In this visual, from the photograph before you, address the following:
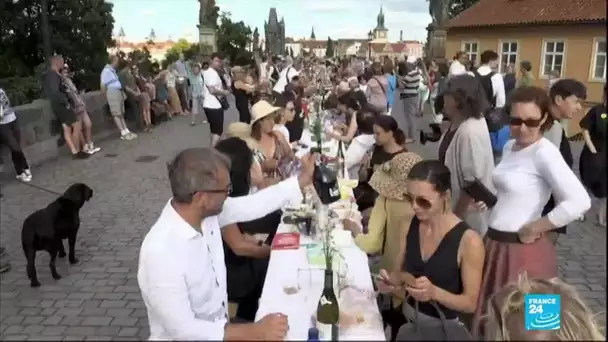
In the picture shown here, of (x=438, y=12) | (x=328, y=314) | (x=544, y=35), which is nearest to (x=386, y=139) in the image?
(x=328, y=314)

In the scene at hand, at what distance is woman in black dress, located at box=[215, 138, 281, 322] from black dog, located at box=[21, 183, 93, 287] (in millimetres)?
2122

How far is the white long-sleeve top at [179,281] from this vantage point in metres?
2.13

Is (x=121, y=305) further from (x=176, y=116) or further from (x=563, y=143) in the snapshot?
(x=176, y=116)

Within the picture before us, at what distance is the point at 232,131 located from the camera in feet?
17.6

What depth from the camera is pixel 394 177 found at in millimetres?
3312

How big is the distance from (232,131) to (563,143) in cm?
306

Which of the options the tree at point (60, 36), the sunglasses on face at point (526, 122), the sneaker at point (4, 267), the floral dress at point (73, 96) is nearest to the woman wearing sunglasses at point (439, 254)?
the sunglasses on face at point (526, 122)

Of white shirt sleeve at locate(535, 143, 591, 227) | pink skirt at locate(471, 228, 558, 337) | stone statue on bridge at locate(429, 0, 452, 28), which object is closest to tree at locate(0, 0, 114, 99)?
stone statue on bridge at locate(429, 0, 452, 28)

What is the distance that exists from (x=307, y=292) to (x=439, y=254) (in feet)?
2.32

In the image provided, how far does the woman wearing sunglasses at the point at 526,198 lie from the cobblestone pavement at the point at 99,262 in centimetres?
34

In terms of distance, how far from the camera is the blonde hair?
1929 millimetres

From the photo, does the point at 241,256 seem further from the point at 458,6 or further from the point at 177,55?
the point at 458,6

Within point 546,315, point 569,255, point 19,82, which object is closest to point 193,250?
point 546,315

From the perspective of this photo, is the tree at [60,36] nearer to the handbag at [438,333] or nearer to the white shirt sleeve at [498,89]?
the white shirt sleeve at [498,89]
